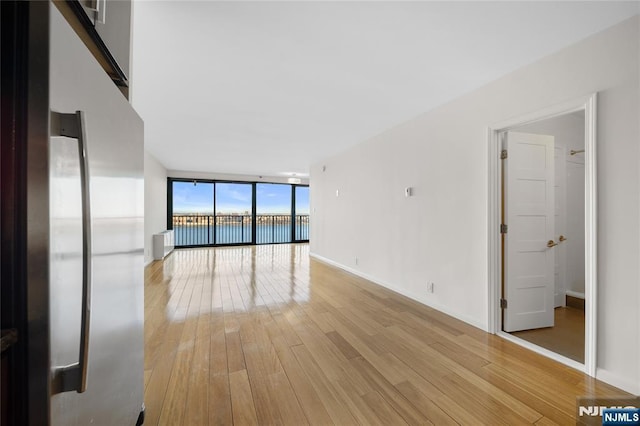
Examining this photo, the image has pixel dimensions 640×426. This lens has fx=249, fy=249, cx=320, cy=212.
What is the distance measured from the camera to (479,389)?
1.71 meters

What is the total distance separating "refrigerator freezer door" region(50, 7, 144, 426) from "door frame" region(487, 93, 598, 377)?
9.41 ft

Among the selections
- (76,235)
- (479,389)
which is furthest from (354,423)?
(76,235)

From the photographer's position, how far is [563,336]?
8.23 feet

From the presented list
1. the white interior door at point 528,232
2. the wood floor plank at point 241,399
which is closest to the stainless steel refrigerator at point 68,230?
the wood floor plank at point 241,399

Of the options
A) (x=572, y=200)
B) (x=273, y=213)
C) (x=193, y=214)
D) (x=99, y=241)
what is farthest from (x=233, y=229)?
(x=572, y=200)

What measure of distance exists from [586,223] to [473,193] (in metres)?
0.92

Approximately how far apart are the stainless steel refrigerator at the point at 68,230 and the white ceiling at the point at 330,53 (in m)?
1.26

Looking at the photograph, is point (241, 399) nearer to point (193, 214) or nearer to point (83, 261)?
point (83, 261)

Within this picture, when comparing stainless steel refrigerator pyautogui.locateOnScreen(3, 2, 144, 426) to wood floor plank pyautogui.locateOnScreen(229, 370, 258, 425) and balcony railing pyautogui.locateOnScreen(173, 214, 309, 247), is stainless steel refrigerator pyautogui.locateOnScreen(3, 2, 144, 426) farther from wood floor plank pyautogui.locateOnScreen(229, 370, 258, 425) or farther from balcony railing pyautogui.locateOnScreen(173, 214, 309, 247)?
balcony railing pyautogui.locateOnScreen(173, 214, 309, 247)

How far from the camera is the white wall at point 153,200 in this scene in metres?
5.29

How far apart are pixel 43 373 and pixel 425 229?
11.0 feet

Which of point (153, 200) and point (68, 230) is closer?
point (68, 230)

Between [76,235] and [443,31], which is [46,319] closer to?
[76,235]

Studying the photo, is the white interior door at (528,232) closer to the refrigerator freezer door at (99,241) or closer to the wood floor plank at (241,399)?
the wood floor plank at (241,399)
